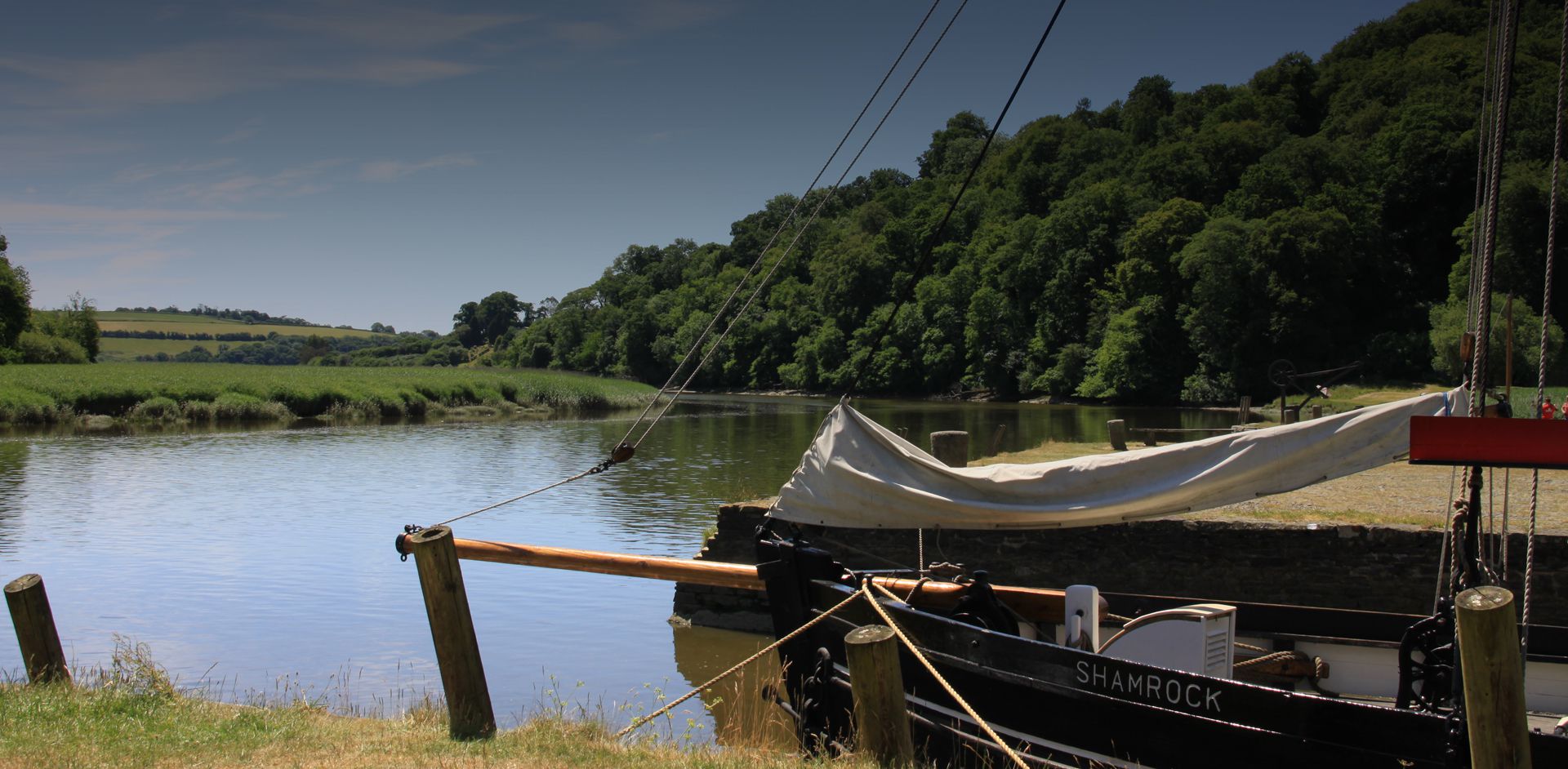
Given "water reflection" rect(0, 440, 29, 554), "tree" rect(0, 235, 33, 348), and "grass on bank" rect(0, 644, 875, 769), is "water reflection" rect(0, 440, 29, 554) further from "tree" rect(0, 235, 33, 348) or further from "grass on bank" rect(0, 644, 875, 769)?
"tree" rect(0, 235, 33, 348)

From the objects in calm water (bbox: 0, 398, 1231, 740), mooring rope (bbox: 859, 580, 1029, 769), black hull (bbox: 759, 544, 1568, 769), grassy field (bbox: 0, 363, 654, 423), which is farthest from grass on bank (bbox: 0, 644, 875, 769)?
grassy field (bbox: 0, 363, 654, 423)

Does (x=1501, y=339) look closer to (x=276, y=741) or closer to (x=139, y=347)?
(x=276, y=741)

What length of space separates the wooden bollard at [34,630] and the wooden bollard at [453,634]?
3.07 m

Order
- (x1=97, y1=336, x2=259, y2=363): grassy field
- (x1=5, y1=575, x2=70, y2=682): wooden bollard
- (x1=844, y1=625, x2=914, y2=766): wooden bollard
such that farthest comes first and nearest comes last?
(x1=97, y1=336, x2=259, y2=363): grassy field → (x1=5, y1=575, x2=70, y2=682): wooden bollard → (x1=844, y1=625, x2=914, y2=766): wooden bollard

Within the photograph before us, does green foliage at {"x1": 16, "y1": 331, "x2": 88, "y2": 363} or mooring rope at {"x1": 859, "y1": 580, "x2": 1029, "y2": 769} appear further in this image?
green foliage at {"x1": 16, "y1": 331, "x2": 88, "y2": 363}

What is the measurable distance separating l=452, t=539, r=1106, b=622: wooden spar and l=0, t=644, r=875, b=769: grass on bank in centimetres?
114

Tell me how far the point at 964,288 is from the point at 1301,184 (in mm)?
33006

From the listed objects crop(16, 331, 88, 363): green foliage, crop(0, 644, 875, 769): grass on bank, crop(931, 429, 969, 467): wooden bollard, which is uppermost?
crop(16, 331, 88, 363): green foliage

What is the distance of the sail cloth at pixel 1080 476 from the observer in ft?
24.1

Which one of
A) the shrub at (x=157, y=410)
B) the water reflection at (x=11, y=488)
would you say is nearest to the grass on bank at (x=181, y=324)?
the shrub at (x=157, y=410)

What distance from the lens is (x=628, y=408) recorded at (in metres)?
66.4

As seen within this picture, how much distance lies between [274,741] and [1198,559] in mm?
9550

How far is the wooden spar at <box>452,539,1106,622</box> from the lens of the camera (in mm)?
8062

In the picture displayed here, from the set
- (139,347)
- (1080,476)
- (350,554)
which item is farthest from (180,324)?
(1080,476)
